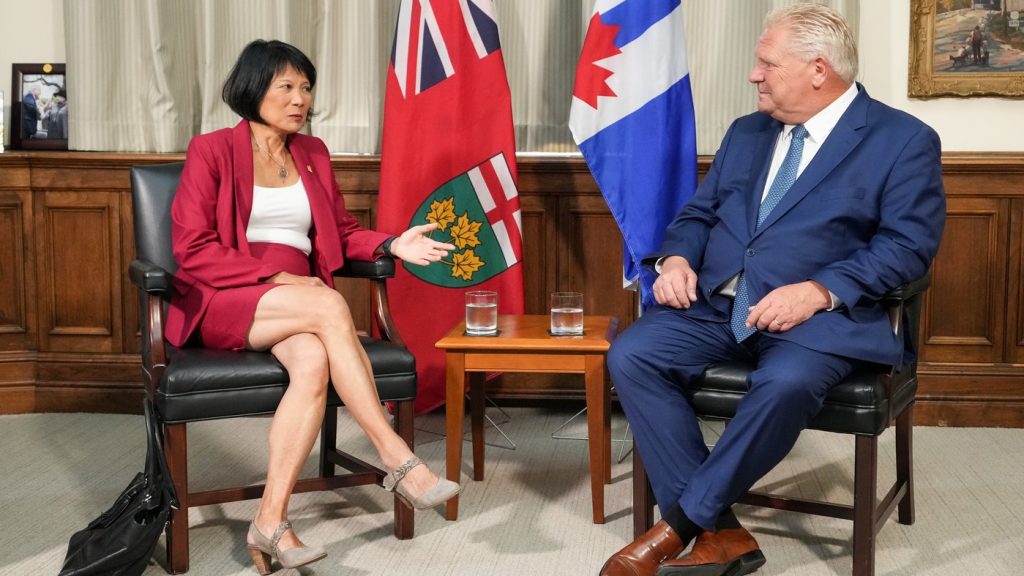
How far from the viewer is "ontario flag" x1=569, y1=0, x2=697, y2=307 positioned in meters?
3.57

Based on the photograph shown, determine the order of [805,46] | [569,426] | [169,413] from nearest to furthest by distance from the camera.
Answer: [169,413] → [805,46] → [569,426]

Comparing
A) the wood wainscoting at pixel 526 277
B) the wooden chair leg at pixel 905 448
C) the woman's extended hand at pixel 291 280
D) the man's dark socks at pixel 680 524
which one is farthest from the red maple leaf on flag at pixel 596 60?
the man's dark socks at pixel 680 524

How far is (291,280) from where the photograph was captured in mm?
3012

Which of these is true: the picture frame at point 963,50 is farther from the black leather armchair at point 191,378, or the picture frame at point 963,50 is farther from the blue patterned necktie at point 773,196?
the black leather armchair at point 191,378

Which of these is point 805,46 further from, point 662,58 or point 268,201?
point 268,201

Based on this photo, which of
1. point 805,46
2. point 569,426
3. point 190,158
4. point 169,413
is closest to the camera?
point 169,413

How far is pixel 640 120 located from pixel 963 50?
1.51 m

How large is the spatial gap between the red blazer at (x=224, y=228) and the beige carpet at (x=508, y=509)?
65cm

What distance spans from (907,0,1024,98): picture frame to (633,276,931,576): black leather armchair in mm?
1699

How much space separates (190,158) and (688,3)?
6.90 feet

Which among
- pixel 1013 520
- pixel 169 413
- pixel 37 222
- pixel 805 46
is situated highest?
pixel 805 46

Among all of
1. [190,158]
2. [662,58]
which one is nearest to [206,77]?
[190,158]

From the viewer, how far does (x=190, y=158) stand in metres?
3.04

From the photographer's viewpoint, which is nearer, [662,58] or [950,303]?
[662,58]
